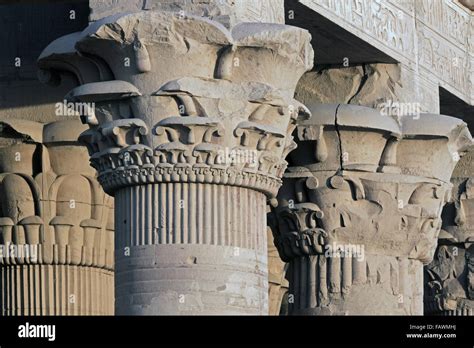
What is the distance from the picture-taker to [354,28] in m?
26.4

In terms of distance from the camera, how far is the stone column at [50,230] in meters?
29.2

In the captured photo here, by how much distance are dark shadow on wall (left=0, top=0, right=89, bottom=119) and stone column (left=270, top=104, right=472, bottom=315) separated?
3054mm

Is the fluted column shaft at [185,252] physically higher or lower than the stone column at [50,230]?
lower

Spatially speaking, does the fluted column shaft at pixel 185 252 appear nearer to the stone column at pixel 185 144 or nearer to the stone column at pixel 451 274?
the stone column at pixel 185 144

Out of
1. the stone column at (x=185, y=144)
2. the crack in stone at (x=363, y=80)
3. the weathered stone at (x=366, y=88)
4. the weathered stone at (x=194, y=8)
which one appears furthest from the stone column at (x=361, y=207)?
the stone column at (x=185, y=144)

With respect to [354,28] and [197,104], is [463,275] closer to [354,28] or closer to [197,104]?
[354,28]

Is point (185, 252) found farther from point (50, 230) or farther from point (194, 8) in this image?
point (50, 230)

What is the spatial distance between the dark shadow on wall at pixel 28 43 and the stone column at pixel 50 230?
1.25ft

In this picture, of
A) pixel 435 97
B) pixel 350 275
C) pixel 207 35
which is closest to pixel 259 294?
pixel 207 35

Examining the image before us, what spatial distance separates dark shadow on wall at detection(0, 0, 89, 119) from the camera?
92.2ft

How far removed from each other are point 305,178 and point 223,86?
487 cm

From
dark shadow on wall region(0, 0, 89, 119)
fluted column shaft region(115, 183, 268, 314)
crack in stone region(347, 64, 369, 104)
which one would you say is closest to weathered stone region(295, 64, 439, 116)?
crack in stone region(347, 64, 369, 104)

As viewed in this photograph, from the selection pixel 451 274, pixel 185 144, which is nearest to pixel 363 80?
pixel 185 144

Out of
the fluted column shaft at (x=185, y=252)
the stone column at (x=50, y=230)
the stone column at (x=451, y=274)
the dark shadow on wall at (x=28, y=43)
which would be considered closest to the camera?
the fluted column shaft at (x=185, y=252)
